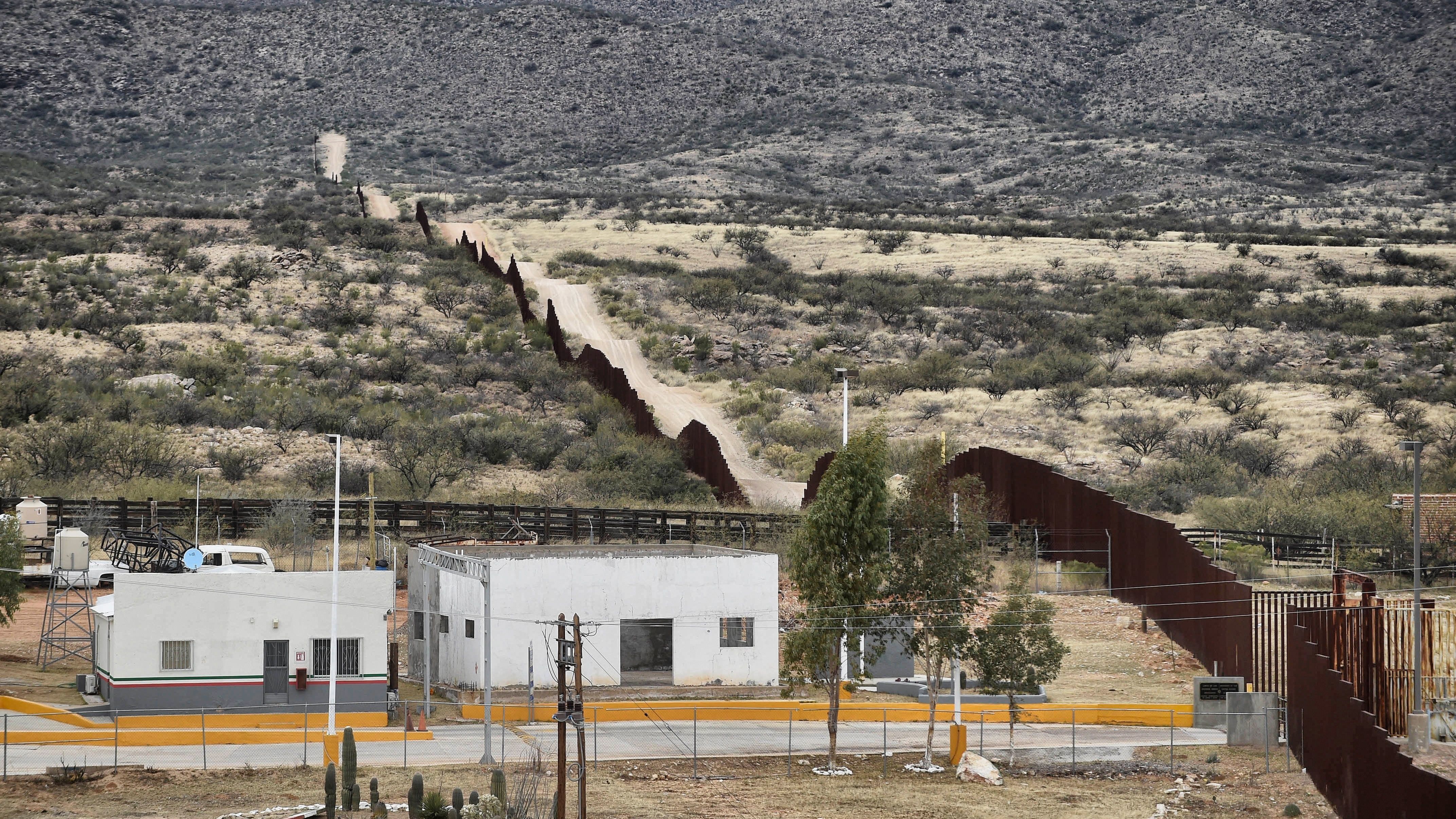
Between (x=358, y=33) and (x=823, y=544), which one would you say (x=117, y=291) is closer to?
(x=823, y=544)

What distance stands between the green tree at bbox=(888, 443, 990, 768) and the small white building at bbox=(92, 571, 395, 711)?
398 inches

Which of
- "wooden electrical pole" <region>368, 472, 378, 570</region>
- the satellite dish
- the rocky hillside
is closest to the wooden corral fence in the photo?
"wooden electrical pole" <region>368, 472, 378, 570</region>

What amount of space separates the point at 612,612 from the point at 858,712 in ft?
18.8

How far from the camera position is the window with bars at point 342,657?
32.5m

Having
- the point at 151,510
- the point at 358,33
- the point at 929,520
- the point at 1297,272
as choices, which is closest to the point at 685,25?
the point at 358,33

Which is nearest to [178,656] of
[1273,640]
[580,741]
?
[580,741]

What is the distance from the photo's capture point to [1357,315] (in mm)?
82000

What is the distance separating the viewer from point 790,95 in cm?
15975

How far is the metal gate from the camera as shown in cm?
3228

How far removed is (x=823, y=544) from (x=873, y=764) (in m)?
4.12

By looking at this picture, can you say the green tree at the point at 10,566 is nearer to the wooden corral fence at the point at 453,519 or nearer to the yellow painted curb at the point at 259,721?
the yellow painted curb at the point at 259,721

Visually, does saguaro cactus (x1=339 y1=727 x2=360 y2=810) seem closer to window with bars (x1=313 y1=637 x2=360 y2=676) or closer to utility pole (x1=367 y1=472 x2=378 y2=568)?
window with bars (x1=313 y1=637 x2=360 y2=676)

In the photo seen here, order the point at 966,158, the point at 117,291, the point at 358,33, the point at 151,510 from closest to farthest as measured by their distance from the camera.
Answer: the point at 151,510, the point at 117,291, the point at 966,158, the point at 358,33

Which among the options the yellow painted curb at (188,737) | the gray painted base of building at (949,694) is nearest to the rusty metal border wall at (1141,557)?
the gray painted base of building at (949,694)
